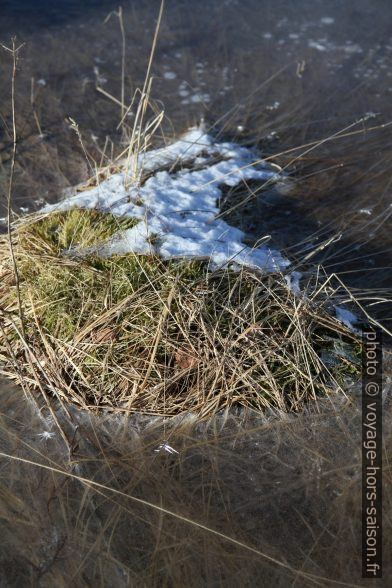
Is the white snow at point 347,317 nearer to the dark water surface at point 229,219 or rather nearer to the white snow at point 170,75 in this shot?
the dark water surface at point 229,219

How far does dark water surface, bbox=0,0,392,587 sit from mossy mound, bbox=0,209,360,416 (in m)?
0.13

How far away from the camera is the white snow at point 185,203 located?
2.58 m

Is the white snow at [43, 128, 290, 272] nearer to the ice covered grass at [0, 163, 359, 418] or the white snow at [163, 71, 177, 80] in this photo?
the ice covered grass at [0, 163, 359, 418]

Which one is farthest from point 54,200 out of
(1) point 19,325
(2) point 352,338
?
(2) point 352,338

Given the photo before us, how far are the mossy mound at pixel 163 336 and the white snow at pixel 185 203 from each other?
8cm

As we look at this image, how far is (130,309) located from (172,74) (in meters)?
2.19

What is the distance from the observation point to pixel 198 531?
194cm

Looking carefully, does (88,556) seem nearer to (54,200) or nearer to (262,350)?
(262,350)

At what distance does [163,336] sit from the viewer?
7.77ft

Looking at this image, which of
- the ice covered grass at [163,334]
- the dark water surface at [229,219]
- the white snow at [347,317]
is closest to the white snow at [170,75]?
the dark water surface at [229,219]

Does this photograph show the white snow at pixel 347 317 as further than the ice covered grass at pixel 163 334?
Yes

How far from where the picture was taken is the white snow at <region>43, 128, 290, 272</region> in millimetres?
2582

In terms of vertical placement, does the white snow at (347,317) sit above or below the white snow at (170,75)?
below

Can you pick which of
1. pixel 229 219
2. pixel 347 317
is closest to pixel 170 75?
pixel 229 219
